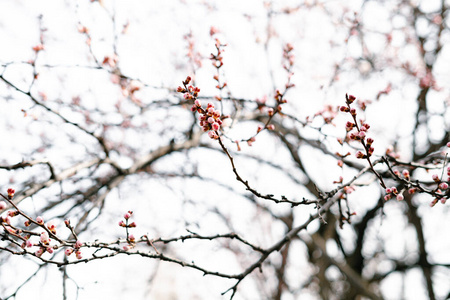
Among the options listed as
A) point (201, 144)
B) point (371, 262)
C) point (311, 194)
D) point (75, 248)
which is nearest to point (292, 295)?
point (371, 262)

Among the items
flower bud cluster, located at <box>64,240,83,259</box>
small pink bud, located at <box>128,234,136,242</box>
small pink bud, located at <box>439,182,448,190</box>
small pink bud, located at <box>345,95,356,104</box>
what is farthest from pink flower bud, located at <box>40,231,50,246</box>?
small pink bud, located at <box>439,182,448,190</box>

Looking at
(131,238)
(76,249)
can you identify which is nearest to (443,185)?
(131,238)

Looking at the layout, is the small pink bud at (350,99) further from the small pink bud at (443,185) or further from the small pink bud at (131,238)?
the small pink bud at (131,238)

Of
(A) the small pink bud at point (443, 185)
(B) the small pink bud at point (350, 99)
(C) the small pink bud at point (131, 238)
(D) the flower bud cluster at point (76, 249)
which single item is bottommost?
Result: (D) the flower bud cluster at point (76, 249)

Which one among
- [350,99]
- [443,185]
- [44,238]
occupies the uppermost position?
[350,99]

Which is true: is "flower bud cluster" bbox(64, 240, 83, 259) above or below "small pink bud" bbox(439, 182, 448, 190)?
below

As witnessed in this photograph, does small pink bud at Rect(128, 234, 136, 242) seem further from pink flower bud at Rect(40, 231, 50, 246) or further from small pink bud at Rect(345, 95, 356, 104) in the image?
small pink bud at Rect(345, 95, 356, 104)

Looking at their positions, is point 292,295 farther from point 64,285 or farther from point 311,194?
point 64,285

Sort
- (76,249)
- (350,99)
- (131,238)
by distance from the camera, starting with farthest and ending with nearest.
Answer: (131,238) → (76,249) → (350,99)

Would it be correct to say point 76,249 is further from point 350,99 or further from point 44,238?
point 350,99

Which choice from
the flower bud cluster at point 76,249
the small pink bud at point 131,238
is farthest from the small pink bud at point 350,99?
the flower bud cluster at point 76,249

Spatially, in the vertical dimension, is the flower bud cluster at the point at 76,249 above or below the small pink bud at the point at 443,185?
below

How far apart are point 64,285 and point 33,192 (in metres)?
0.72

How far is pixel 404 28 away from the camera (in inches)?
238
